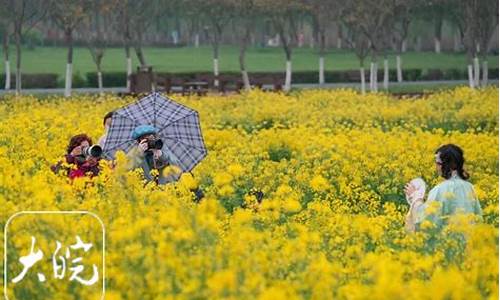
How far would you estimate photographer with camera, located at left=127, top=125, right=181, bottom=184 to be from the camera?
29.7 feet

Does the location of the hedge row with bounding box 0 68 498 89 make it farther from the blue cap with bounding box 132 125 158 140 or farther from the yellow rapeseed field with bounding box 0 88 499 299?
the blue cap with bounding box 132 125 158 140

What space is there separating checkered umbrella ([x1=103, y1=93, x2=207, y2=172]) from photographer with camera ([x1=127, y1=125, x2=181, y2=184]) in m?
0.56

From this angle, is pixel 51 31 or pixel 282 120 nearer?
pixel 282 120

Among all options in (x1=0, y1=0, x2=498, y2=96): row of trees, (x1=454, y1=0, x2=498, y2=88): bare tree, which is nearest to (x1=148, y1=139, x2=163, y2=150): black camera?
(x1=0, y1=0, x2=498, y2=96): row of trees

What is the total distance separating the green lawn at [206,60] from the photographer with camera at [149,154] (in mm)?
43440

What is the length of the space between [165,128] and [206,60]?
5829cm

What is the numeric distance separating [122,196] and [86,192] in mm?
884

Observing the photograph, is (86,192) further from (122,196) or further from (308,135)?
(308,135)

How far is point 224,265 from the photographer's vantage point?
16.6 ft

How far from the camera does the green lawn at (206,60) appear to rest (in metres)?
58.9

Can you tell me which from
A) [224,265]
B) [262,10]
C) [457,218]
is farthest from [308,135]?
[262,10]

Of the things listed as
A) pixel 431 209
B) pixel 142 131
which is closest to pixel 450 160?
pixel 431 209

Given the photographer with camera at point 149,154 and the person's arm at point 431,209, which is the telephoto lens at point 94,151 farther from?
the person's arm at point 431,209

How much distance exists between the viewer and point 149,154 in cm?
916
